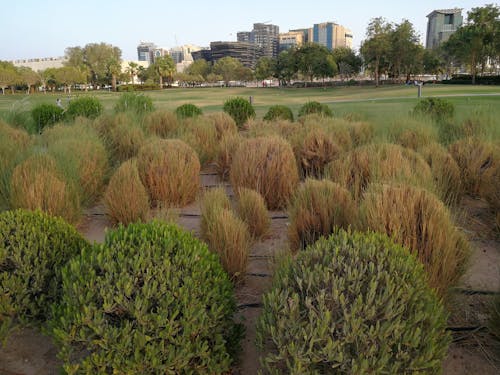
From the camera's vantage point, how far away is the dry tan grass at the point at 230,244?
3.53 m

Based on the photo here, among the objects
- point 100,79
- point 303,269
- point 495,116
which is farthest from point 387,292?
point 100,79

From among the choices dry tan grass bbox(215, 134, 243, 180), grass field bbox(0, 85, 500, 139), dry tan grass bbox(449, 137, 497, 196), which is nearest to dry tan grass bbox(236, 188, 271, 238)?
dry tan grass bbox(215, 134, 243, 180)

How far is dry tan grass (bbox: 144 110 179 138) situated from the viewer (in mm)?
9327

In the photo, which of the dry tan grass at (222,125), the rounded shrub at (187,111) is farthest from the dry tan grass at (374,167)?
the rounded shrub at (187,111)

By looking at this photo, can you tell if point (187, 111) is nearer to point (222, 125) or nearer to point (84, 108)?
point (222, 125)

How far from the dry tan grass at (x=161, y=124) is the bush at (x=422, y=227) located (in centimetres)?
674

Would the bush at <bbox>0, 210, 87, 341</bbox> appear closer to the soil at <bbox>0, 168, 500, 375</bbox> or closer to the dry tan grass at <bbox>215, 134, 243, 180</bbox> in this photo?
the soil at <bbox>0, 168, 500, 375</bbox>

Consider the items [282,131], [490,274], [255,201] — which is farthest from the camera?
[282,131]

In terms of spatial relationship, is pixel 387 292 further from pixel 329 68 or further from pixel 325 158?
pixel 329 68

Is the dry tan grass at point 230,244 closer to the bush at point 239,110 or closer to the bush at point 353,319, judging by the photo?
the bush at point 353,319

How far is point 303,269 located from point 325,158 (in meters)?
4.52

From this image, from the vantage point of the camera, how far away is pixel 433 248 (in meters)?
2.97

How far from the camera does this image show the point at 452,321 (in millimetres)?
2949

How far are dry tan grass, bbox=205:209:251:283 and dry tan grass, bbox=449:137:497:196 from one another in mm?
3503
